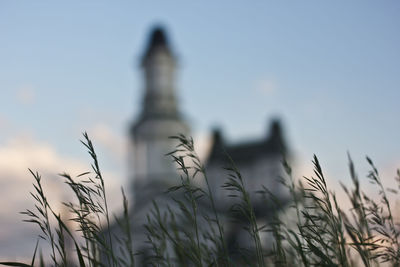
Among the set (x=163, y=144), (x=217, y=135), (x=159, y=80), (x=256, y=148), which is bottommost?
(x=163, y=144)

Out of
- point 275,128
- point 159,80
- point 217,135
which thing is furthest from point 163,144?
point 275,128

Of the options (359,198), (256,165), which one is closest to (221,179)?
(256,165)

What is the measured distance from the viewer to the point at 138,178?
Answer: 143ft

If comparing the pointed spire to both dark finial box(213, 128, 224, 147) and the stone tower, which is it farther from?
dark finial box(213, 128, 224, 147)

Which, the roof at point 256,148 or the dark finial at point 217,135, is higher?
the dark finial at point 217,135

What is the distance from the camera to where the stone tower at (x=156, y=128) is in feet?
141

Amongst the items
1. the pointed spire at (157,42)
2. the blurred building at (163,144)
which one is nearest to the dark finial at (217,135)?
the blurred building at (163,144)

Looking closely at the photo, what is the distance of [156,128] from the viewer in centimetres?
4306

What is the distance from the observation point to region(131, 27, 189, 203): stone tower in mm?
42938

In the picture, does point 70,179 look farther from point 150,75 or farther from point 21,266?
point 150,75

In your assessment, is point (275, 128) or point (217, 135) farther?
point (217, 135)

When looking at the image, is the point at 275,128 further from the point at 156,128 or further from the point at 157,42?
the point at 157,42

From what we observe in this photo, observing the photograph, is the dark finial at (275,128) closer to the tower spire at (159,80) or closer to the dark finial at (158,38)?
the tower spire at (159,80)

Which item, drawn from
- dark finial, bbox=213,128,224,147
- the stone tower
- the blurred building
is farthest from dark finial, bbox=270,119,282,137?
the stone tower
